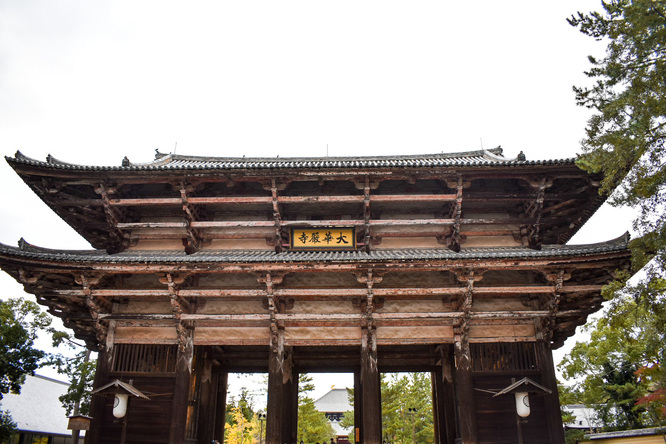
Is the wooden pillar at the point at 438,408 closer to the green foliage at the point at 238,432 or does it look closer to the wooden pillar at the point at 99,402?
the wooden pillar at the point at 99,402

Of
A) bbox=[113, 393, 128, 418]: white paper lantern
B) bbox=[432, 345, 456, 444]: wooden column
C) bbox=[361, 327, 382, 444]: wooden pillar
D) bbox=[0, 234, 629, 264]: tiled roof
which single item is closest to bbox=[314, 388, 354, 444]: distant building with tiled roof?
bbox=[432, 345, 456, 444]: wooden column

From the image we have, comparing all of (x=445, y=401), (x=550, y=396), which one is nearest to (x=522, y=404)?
(x=550, y=396)

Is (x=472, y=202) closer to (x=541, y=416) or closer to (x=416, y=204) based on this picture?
(x=416, y=204)

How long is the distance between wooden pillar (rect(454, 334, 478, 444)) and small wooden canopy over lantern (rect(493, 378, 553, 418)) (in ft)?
3.15

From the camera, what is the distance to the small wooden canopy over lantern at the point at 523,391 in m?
10.6

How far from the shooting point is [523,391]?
10805 mm

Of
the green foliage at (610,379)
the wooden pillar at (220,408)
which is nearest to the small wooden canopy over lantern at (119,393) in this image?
the wooden pillar at (220,408)

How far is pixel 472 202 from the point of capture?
13227 mm

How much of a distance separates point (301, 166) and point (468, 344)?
21.2ft

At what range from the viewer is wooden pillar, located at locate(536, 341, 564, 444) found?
1122cm

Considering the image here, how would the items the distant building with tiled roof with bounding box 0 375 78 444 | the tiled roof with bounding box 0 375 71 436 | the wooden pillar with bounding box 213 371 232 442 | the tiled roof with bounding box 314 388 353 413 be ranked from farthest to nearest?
the tiled roof with bounding box 314 388 353 413 < the tiled roof with bounding box 0 375 71 436 < the distant building with tiled roof with bounding box 0 375 78 444 < the wooden pillar with bounding box 213 371 232 442

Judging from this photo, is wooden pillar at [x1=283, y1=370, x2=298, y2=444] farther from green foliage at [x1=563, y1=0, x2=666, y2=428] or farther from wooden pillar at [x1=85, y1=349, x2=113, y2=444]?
green foliage at [x1=563, y1=0, x2=666, y2=428]

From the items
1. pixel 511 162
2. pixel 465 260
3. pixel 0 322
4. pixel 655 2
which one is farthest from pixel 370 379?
pixel 0 322

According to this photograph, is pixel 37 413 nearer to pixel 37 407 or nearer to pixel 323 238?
pixel 37 407
